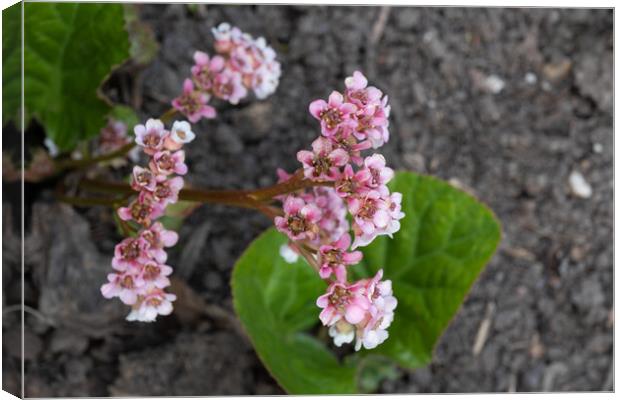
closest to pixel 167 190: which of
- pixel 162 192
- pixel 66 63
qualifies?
pixel 162 192

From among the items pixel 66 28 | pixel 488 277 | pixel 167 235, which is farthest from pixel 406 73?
pixel 167 235

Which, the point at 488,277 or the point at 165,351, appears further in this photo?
the point at 488,277

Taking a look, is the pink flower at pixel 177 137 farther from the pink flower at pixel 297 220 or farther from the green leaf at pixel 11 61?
the green leaf at pixel 11 61

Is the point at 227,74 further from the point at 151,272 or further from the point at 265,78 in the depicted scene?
the point at 151,272

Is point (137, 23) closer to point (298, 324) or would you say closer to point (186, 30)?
point (186, 30)

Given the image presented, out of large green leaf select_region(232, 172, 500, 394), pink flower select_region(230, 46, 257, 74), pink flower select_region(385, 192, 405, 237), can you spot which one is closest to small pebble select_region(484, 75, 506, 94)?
large green leaf select_region(232, 172, 500, 394)
